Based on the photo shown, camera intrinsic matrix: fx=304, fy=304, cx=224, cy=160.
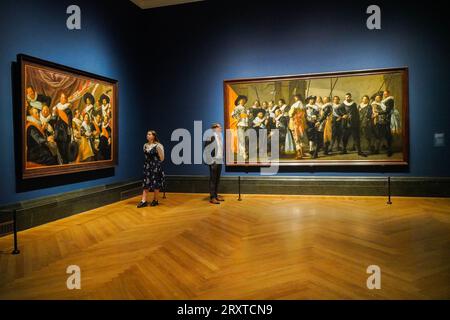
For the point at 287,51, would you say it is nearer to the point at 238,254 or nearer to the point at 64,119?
the point at 64,119

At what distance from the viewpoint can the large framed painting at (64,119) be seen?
516 cm

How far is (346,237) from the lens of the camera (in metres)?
4.45

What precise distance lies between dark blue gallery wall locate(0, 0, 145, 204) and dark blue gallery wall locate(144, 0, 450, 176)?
0.86m

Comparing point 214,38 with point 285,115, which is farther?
point 214,38

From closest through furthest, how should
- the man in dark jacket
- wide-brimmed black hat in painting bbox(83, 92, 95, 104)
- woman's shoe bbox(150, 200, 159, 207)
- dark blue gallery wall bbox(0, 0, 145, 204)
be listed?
dark blue gallery wall bbox(0, 0, 145, 204)
wide-brimmed black hat in painting bbox(83, 92, 95, 104)
woman's shoe bbox(150, 200, 159, 207)
the man in dark jacket

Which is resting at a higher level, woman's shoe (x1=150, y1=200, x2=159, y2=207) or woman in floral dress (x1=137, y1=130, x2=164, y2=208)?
woman in floral dress (x1=137, y1=130, x2=164, y2=208)

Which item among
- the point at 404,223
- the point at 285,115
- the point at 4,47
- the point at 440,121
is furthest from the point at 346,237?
the point at 4,47

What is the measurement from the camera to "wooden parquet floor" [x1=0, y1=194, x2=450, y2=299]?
2898mm

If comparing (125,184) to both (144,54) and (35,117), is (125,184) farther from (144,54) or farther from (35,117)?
(144,54)

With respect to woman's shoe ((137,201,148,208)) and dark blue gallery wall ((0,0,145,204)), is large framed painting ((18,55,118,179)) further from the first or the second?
woman's shoe ((137,201,148,208))

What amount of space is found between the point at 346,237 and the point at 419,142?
4.40 m

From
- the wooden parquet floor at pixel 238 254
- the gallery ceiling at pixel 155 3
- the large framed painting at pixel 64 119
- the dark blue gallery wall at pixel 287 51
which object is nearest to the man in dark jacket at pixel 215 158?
the wooden parquet floor at pixel 238 254

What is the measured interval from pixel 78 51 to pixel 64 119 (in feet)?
5.27

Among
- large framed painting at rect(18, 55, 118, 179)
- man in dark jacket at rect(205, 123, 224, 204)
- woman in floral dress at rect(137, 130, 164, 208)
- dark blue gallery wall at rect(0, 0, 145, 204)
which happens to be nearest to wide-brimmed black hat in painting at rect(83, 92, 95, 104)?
large framed painting at rect(18, 55, 118, 179)
